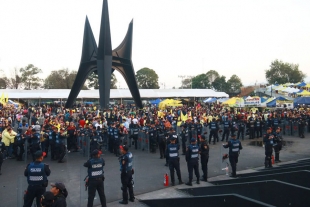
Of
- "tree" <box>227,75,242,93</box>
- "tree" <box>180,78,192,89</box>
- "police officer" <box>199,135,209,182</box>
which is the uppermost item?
"tree" <box>180,78,192,89</box>

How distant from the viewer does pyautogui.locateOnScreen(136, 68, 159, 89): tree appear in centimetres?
11265

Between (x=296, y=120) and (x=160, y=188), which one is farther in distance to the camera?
(x=296, y=120)

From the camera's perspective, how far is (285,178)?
6.66 meters

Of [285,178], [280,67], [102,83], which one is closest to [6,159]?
[285,178]

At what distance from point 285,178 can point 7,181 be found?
9.42m

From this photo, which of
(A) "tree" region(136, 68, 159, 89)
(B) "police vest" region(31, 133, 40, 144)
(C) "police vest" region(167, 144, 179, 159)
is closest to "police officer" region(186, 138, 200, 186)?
(C) "police vest" region(167, 144, 179, 159)

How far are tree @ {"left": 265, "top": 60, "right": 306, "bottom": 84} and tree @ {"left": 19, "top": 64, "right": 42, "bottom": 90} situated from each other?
8045cm

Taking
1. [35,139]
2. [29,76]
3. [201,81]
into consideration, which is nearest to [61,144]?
[35,139]

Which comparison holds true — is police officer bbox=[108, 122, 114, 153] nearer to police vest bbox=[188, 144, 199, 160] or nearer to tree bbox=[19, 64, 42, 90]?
police vest bbox=[188, 144, 199, 160]

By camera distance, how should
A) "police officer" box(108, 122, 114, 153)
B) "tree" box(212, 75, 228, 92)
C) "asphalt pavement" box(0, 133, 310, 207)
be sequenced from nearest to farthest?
"asphalt pavement" box(0, 133, 310, 207) → "police officer" box(108, 122, 114, 153) → "tree" box(212, 75, 228, 92)

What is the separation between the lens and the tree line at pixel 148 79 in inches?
3455

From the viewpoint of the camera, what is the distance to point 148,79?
112875mm

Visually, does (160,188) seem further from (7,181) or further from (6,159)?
(6,159)

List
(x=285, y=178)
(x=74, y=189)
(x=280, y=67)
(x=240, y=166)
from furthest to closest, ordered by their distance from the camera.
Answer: (x=280, y=67) < (x=240, y=166) < (x=74, y=189) < (x=285, y=178)
